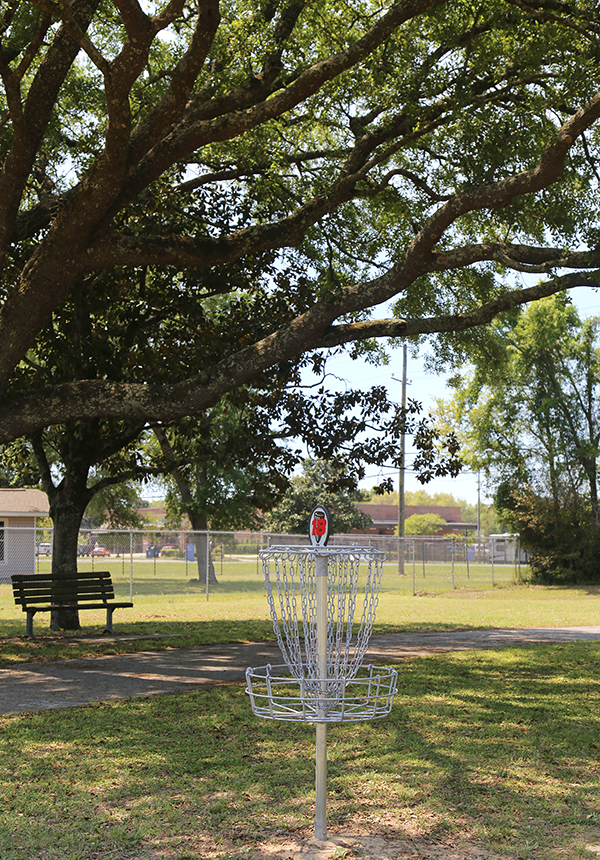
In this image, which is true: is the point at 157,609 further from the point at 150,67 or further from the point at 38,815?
the point at 38,815

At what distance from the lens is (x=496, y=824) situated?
4.54 meters

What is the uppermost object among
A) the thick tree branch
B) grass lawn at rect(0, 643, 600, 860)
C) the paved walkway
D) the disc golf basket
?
the thick tree branch

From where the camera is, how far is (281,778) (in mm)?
5414

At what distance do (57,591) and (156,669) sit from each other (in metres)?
3.59

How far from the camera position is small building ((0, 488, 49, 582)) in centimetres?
3158

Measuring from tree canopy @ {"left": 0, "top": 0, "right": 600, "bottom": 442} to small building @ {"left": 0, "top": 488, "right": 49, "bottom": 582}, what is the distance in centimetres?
2035

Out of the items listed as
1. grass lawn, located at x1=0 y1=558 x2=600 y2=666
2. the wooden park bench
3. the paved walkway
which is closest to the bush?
grass lawn, located at x1=0 y1=558 x2=600 y2=666

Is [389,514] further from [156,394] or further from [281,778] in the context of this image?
[281,778]

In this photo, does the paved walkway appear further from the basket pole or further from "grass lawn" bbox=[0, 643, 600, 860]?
the basket pole

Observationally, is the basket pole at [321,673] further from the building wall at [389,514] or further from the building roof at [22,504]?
the building wall at [389,514]

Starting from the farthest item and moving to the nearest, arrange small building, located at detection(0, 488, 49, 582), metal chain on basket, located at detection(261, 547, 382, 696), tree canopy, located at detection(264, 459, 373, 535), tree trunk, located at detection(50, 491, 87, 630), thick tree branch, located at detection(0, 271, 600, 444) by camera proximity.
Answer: tree canopy, located at detection(264, 459, 373, 535), small building, located at detection(0, 488, 49, 582), tree trunk, located at detection(50, 491, 87, 630), thick tree branch, located at detection(0, 271, 600, 444), metal chain on basket, located at detection(261, 547, 382, 696)

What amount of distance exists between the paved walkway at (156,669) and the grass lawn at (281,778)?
712 millimetres

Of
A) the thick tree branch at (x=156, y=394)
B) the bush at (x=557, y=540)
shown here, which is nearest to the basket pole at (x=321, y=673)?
the thick tree branch at (x=156, y=394)

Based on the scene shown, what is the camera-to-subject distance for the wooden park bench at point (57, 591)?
1293 cm
